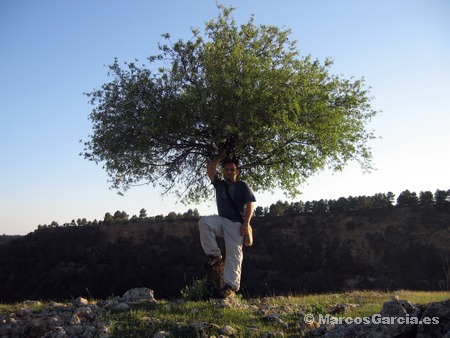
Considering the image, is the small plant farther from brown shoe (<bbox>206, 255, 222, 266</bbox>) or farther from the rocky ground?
the rocky ground

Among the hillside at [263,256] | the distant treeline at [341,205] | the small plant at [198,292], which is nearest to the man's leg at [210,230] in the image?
the small plant at [198,292]

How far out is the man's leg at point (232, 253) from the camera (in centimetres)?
852

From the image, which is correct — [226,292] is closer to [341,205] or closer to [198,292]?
[198,292]

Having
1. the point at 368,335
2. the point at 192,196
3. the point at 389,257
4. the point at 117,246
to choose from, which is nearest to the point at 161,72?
the point at 192,196

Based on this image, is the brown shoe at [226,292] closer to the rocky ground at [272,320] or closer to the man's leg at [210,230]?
the rocky ground at [272,320]

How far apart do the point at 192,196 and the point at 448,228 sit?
126 feet

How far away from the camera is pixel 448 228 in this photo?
4159 cm

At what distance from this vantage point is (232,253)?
854cm

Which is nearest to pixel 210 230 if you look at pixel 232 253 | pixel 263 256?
pixel 232 253

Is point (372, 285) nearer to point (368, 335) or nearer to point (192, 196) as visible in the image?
point (192, 196)

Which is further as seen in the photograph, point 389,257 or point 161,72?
point 389,257

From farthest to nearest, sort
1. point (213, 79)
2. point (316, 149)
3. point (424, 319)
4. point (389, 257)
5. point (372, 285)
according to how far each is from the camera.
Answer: point (389, 257) → point (372, 285) → point (316, 149) → point (213, 79) → point (424, 319)

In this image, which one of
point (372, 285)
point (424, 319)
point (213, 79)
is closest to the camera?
point (424, 319)

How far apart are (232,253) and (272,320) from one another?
6.89 feet
